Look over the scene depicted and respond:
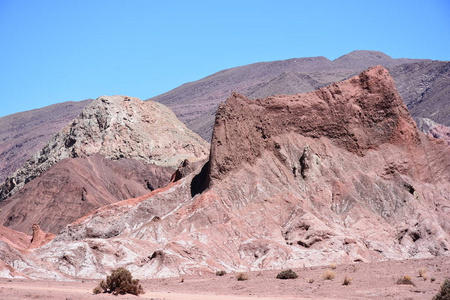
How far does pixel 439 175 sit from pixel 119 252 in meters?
33.3

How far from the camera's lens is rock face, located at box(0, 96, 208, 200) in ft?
396

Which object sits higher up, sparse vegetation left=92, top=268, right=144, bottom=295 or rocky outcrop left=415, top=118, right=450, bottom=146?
rocky outcrop left=415, top=118, right=450, bottom=146

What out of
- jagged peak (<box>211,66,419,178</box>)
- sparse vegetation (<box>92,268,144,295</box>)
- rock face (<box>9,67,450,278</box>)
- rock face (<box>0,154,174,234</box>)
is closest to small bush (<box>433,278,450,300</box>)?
sparse vegetation (<box>92,268,144,295</box>)

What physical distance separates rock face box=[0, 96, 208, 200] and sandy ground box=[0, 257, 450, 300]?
75.3m

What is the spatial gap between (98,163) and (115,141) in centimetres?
759

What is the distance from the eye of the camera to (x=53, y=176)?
108 meters

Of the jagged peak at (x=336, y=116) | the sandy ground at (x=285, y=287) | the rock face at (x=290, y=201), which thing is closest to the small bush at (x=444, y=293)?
the sandy ground at (x=285, y=287)

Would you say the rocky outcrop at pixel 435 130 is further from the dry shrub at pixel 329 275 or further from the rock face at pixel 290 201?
the dry shrub at pixel 329 275

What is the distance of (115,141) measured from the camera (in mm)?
122500

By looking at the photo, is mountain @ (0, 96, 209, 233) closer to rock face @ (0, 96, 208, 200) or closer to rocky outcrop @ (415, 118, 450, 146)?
rock face @ (0, 96, 208, 200)

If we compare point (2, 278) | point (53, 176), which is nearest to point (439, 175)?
point (2, 278)

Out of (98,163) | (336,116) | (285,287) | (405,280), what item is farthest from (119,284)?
(98,163)

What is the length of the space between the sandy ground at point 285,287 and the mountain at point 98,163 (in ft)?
188

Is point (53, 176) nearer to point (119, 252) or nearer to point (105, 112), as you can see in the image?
point (105, 112)
